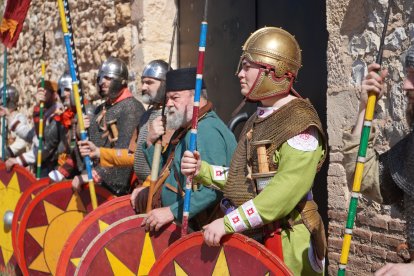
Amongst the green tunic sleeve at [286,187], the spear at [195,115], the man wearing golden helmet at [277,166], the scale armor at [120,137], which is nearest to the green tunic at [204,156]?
the spear at [195,115]

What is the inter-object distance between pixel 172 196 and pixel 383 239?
4.41ft

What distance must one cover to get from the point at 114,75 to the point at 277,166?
3.15 m

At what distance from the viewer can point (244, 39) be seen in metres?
6.82

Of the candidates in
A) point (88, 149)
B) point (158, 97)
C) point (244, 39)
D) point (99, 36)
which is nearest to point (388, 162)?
point (158, 97)

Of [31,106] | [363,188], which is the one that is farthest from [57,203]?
[31,106]

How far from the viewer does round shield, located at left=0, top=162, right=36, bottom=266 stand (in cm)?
700

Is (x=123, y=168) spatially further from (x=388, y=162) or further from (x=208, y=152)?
(x=388, y=162)

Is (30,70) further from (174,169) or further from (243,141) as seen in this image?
(243,141)

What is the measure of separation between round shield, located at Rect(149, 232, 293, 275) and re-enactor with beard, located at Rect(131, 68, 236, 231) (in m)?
0.53

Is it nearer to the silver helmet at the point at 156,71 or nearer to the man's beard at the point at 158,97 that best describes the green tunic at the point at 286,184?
the man's beard at the point at 158,97

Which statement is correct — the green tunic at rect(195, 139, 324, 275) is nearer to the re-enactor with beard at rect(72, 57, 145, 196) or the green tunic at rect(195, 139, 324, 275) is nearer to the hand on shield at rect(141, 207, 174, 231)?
the hand on shield at rect(141, 207, 174, 231)

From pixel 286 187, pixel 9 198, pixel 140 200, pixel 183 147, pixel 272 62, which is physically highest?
pixel 272 62

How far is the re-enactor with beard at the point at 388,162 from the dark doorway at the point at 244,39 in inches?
91.8

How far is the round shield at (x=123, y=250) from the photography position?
4.36m
